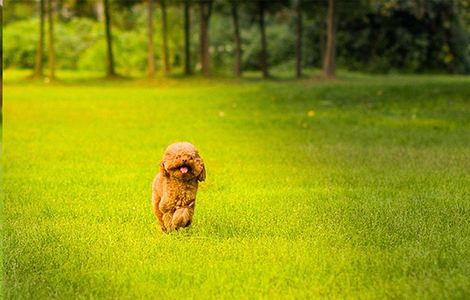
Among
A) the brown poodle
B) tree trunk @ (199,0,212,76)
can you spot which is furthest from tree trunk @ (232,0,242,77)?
the brown poodle

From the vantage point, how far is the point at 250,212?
8.87 meters

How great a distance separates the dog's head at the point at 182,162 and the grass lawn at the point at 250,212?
0.55 m

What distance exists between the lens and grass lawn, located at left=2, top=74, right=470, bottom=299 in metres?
6.24

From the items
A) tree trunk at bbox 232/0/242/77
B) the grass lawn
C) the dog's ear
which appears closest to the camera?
the grass lawn

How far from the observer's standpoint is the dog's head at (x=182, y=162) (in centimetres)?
721

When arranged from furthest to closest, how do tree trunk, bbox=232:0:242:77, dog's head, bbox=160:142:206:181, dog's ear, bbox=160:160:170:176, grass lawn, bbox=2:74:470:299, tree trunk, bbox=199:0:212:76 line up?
tree trunk, bbox=232:0:242:77
tree trunk, bbox=199:0:212:76
dog's ear, bbox=160:160:170:176
dog's head, bbox=160:142:206:181
grass lawn, bbox=2:74:470:299

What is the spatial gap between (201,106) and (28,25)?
45384 millimetres

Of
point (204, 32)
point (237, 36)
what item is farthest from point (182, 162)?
point (237, 36)

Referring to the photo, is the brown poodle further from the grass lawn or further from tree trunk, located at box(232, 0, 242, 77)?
tree trunk, located at box(232, 0, 242, 77)

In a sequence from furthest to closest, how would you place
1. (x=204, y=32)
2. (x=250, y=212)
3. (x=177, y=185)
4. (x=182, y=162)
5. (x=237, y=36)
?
1. (x=237, y=36)
2. (x=204, y=32)
3. (x=250, y=212)
4. (x=177, y=185)
5. (x=182, y=162)

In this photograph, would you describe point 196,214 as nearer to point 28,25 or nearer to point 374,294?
point 374,294

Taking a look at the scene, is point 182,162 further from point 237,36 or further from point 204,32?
point 237,36

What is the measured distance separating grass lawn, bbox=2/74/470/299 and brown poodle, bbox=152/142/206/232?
155mm

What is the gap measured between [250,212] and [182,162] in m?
1.83
